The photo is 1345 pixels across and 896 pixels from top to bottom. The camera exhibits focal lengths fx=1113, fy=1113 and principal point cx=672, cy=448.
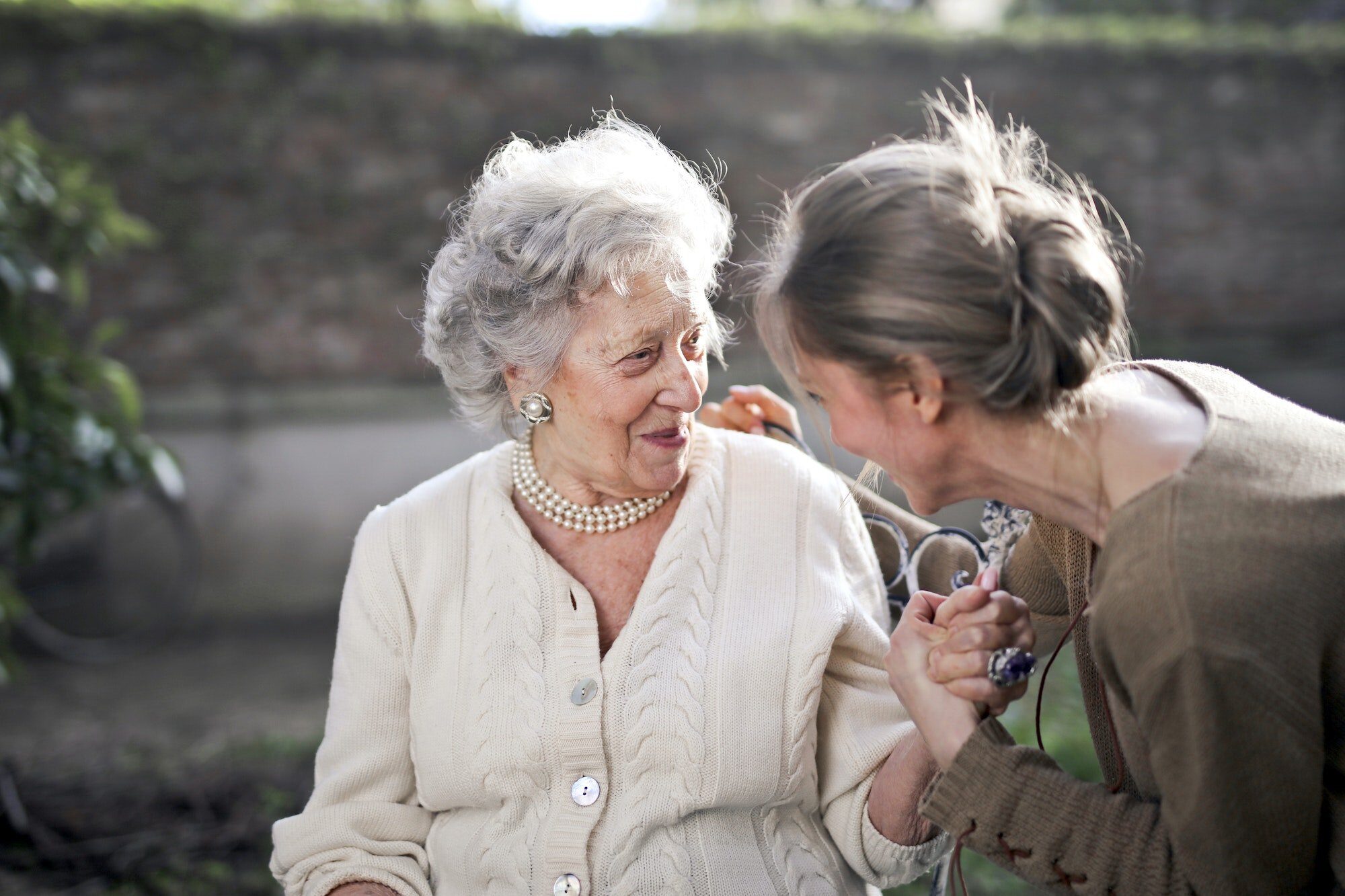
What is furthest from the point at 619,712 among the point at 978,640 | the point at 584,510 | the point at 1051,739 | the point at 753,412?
the point at 1051,739

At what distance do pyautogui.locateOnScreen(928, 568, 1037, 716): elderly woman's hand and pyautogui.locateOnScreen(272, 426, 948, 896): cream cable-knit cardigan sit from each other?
0.32 m

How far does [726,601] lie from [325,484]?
5.18 meters

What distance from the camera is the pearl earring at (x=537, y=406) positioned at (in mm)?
2141

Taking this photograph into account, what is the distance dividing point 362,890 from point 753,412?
1227 mm

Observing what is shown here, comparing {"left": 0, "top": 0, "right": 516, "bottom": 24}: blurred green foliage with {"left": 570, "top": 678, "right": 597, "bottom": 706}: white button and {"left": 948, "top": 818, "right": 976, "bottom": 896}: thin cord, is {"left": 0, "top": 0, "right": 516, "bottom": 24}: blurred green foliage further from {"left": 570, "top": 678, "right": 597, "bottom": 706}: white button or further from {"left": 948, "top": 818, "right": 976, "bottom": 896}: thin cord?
{"left": 948, "top": 818, "right": 976, "bottom": 896}: thin cord

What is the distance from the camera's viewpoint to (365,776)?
2029 millimetres

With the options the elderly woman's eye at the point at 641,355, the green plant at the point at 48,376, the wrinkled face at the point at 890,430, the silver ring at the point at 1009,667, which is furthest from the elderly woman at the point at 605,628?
the green plant at the point at 48,376

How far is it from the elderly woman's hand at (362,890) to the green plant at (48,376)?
193 centimetres

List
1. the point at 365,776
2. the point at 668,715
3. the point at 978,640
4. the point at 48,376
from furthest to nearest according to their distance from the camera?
the point at 48,376
the point at 365,776
the point at 668,715
the point at 978,640

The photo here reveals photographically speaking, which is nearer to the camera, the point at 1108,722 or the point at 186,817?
the point at 1108,722

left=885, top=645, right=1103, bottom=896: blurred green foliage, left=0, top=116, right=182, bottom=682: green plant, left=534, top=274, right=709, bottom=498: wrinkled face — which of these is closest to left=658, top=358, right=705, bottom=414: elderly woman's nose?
left=534, top=274, right=709, bottom=498: wrinkled face

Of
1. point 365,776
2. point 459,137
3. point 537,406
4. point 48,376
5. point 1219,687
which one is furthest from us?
point 459,137

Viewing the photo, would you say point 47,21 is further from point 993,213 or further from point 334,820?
point 993,213

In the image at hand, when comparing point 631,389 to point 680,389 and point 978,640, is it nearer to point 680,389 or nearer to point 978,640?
point 680,389
